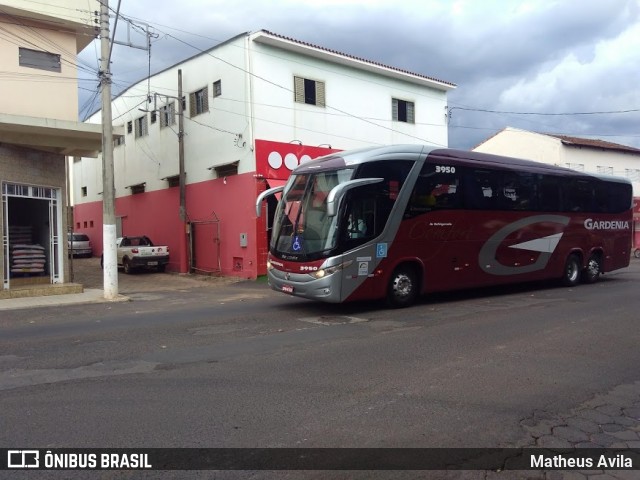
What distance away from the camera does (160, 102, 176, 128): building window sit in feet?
79.3

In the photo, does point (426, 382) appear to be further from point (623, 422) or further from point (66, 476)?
point (66, 476)

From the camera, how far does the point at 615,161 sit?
3753 centimetres

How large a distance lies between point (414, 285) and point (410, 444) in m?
7.76

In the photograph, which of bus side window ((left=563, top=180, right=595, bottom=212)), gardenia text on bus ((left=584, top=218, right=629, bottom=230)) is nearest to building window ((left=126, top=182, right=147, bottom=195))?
bus side window ((left=563, top=180, right=595, bottom=212))

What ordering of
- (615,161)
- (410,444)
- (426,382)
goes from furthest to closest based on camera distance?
(615,161), (426,382), (410,444)

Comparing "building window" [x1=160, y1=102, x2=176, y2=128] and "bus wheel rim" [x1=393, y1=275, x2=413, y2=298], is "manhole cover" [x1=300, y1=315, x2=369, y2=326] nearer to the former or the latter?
"bus wheel rim" [x1=393, y1=275, x2=413, y2=298]

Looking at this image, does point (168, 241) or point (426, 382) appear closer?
point (426, 382)

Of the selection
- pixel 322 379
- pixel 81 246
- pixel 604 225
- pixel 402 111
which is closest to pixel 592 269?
pixel 604 225

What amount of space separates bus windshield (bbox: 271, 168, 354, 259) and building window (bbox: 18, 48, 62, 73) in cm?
954

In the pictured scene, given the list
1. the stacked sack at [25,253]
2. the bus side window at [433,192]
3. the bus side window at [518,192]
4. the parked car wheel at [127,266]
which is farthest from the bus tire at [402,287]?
the parked car wheel at [127,266]

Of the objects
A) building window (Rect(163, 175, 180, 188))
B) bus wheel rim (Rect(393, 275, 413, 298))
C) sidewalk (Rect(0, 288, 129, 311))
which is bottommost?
sidewalk (Rect(0, 288, 129, 311))

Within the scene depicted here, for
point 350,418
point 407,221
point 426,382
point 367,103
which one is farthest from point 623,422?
point 367,103

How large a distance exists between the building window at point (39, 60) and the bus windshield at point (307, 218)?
954 centimetres

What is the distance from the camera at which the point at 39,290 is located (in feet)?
48.8
